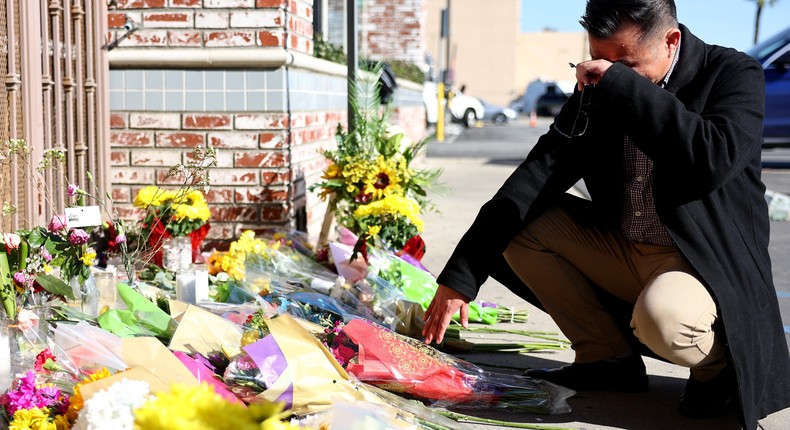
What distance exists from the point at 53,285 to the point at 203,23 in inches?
92.4

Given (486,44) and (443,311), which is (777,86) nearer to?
(443,311)

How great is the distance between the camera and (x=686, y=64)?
3283 mm

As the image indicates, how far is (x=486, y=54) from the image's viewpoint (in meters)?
68.1

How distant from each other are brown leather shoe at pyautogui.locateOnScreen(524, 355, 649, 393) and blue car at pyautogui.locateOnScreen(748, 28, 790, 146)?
33.5ft

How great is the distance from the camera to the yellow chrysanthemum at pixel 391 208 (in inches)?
194

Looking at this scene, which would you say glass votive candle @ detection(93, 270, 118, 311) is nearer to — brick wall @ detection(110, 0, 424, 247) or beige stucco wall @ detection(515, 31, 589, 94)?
brick wall @ detection(110, 0, 424, 247)

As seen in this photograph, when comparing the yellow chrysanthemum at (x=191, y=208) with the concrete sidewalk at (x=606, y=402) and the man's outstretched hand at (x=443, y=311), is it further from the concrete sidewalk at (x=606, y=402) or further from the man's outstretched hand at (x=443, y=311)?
the man's outstretched hand at (x=443, y=311)

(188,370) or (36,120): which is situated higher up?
(36,120)

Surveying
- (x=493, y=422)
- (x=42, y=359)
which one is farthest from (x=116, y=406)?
(x=493, y=422)

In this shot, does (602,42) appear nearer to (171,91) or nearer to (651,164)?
(651,164)

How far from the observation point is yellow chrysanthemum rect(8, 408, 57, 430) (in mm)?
2547

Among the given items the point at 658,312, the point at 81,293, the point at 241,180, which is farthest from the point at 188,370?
the point at 241,180

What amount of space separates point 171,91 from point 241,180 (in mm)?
635

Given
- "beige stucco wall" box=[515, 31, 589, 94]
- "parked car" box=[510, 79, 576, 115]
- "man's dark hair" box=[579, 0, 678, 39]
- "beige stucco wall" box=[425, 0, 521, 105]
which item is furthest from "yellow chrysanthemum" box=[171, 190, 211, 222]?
"beige stucco wall" box=[515, 31, 589, 94]
